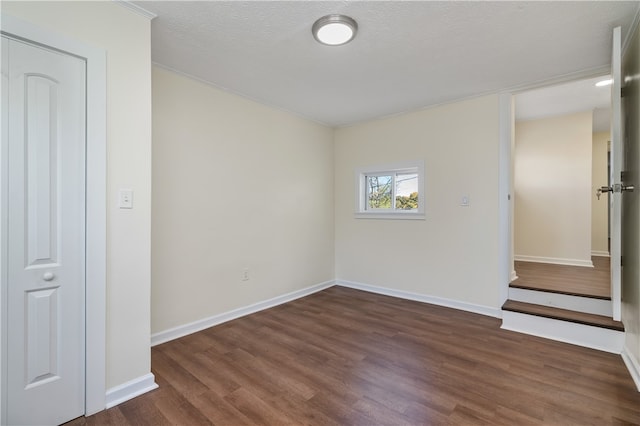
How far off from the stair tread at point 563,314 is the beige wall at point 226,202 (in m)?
2.44

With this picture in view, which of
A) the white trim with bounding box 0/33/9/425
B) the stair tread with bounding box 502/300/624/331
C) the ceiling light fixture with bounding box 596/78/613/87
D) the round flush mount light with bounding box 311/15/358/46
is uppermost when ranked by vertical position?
the ceiling light fixture with bounding box 596/78/613/87

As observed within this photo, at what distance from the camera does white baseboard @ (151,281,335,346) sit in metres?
2.65

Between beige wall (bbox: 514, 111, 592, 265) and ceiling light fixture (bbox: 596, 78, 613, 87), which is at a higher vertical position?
ceiling light fixture (bbox: 596, 78, 613, 87)

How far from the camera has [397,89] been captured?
3.17 meters

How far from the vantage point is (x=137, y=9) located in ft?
6.12

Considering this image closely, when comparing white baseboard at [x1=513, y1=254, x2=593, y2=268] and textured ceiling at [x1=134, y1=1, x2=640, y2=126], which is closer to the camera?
textured ceiling at [x1=134, y1=1, x2=640, y2=126]

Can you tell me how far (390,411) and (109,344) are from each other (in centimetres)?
173

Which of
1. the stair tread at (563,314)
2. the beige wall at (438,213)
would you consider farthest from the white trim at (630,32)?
the stair tread at (563,314)

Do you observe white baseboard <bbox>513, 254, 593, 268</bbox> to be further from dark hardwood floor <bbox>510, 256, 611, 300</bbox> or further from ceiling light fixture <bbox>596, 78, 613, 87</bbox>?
ceiling light fixture <bbox>596, 78, 613, 87</bbox>

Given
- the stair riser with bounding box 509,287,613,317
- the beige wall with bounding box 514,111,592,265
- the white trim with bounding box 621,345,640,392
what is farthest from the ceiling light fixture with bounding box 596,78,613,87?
the white trim with bounding box 621,345,640,392

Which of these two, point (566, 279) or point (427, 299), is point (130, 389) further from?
point (566, 279)

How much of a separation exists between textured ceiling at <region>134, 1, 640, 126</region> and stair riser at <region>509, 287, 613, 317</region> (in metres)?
2.15

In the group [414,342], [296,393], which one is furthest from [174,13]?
[414,342]

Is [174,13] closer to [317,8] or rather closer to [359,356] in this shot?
[317,8]
